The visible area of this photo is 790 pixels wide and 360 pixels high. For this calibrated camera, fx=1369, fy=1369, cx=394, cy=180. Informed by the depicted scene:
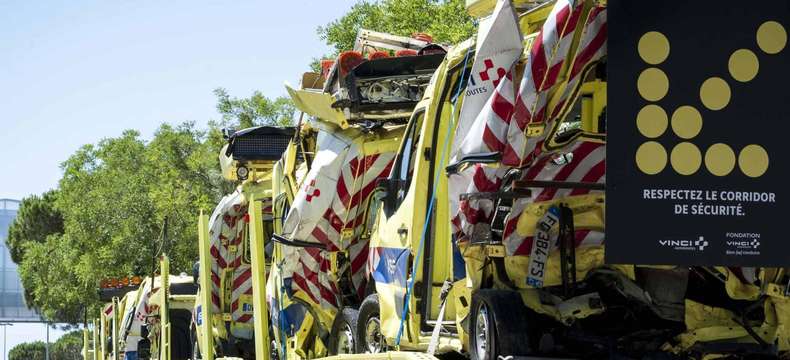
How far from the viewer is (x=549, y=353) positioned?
7348 mm

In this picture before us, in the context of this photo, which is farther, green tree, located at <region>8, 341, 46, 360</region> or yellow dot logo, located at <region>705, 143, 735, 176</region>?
green tree, located at <region>8, 341, 46, 360</region>

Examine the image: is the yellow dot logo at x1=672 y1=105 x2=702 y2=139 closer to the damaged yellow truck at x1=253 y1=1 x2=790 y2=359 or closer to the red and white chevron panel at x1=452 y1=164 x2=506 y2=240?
the damaged yellow truck at x1=253 y1=1 x2=790 y2=359

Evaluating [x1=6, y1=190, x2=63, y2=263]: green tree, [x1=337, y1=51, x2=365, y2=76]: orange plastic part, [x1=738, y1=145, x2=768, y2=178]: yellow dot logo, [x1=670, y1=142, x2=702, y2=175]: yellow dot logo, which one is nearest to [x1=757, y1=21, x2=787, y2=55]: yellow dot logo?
[x1=738, y1=145, x2=768, y2=178]: yellow dot logo

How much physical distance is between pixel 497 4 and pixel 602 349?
78.0 inches

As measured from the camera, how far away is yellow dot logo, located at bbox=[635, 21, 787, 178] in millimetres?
6551

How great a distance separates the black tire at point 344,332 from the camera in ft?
34.9

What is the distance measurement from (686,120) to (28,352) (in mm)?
71574

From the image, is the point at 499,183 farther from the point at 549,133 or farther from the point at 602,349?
the point at 602,349

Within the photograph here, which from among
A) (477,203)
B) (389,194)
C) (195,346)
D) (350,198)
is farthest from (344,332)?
(195,346)

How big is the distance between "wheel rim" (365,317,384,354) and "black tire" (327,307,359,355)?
36 cm

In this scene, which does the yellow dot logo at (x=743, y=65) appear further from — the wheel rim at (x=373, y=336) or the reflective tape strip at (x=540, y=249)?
the wheel rim at (x=373, y=336)

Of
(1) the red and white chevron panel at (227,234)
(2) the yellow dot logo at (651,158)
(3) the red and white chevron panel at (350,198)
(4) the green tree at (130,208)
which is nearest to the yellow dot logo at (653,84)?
(2) the yellow dot logo at (651,158)

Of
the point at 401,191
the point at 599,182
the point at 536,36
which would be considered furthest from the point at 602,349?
the point at 401,191

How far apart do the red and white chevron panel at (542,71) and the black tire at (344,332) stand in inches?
149
